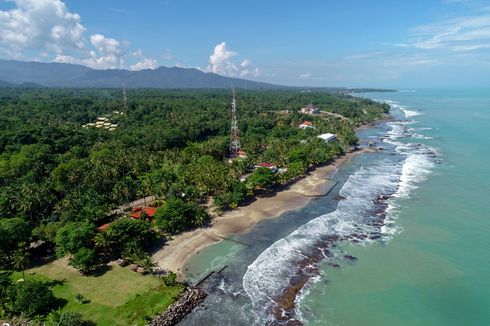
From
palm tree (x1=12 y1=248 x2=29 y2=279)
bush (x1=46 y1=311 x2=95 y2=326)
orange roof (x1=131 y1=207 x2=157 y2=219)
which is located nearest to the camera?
bush (x1=46 y1=311 x2=95 y2=326)

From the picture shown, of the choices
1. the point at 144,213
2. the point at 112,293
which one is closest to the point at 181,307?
the point at 112,293

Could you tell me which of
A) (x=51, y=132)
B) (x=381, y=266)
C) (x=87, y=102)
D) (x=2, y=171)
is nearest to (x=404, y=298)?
(x=381, y=266)

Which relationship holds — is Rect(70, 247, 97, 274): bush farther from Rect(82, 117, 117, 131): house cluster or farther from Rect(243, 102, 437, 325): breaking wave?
Rect(82, 117, 117, 131): house cluster

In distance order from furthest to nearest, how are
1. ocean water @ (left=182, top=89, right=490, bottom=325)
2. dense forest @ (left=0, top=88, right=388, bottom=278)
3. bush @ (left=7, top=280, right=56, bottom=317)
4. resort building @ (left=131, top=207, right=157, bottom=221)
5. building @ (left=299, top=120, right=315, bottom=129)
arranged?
building @ (left=299, top=120, right=315, bottom=129) < resort building @ (left=131, top=207, right=157, bottom=221) < dense forest @ (left=0, top=88, right=388, bottom=278) < ocean water @ (left=182, top=89, right=490, bottom=325) < bush @ (left=7, top=280, right=56, bottom=317)

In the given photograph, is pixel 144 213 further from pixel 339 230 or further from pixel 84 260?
pixel 339 230

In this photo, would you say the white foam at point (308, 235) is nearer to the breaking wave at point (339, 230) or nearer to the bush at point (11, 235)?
the breaking wave at point (339, 230)

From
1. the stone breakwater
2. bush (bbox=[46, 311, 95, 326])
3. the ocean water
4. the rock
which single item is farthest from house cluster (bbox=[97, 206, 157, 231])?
the rock

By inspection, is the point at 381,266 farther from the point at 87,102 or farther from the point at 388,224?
the point at 87,102
